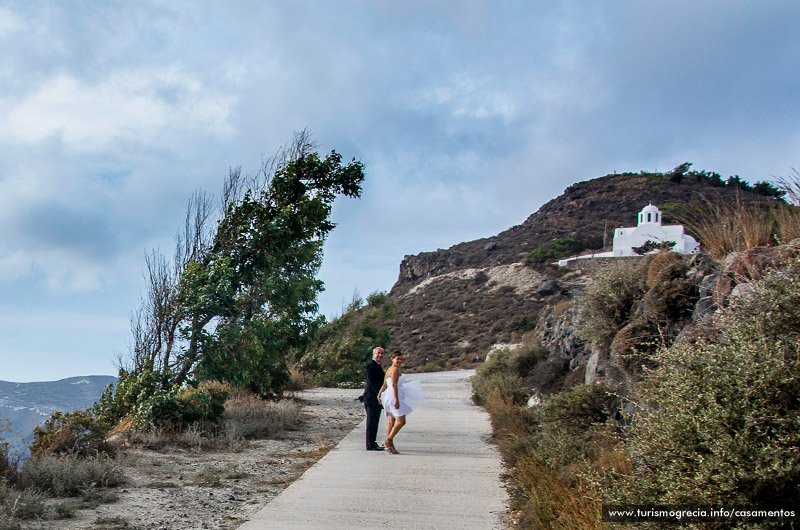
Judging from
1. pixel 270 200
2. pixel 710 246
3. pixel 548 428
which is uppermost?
pixel 270 200

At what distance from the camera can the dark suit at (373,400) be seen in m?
10.2

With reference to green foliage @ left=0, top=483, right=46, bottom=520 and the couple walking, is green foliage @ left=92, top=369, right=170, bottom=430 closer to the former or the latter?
the couple walking

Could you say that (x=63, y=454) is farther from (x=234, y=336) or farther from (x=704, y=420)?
(x=704, y=420)

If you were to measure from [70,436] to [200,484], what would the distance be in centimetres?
229

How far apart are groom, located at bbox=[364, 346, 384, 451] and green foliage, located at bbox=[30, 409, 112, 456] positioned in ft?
13.0

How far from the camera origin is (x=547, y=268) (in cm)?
5947

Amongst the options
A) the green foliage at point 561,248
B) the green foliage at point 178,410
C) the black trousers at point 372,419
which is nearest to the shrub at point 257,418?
the green foliage at point 178,410

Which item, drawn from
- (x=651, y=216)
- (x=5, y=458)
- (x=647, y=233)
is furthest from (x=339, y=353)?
(x=651, y=216)

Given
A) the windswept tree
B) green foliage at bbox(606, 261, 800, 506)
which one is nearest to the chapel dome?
the windswept tree

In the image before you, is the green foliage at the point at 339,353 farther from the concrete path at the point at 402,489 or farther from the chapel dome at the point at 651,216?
the chapel dome at the point at 651,216

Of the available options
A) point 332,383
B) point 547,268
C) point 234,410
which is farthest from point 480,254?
point 234,410

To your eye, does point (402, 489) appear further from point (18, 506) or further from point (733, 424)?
point (733, 424)

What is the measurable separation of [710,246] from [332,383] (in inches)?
623

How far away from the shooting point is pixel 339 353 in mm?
21188
